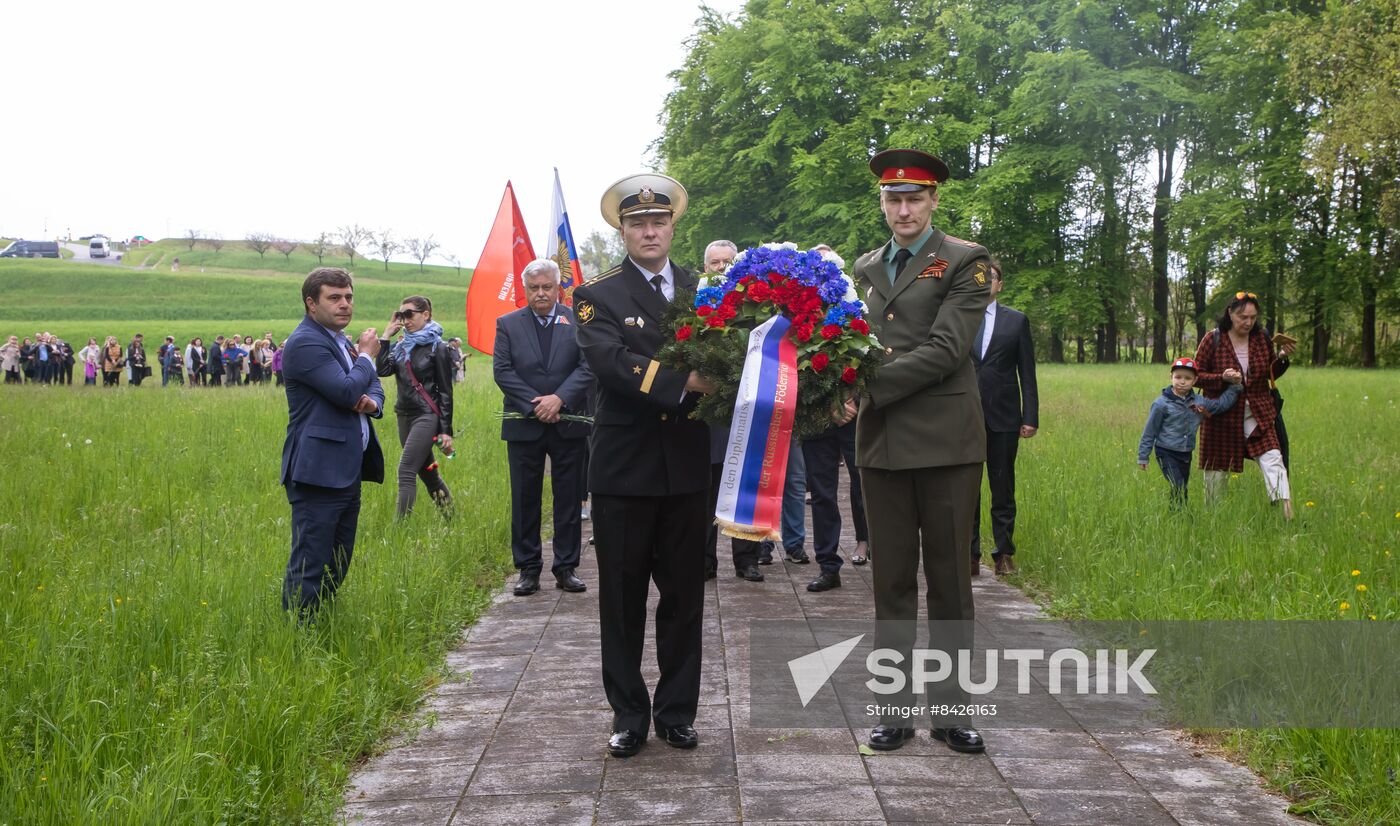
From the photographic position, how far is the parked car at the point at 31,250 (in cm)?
11312

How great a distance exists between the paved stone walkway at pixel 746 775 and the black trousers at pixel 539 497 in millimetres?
2430

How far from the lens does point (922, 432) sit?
4.81 meters

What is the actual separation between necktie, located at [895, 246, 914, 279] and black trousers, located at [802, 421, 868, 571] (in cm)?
318

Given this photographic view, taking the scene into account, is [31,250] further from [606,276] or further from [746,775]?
[746,775]

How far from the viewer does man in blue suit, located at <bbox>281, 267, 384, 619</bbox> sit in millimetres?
5824

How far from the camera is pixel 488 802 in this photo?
414cm

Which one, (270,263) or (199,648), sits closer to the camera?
(199,648)

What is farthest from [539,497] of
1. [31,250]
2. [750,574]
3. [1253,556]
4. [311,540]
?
[31,250]

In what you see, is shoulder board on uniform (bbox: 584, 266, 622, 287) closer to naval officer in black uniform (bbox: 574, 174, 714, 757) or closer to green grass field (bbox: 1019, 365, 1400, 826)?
naval officer in black uniform (bbox: 574, 174, 714, 757)

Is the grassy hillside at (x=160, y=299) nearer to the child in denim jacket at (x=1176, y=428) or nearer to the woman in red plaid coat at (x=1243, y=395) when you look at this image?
the child in denim jacket at (x=1176, y=428)

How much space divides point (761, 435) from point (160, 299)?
3461 inches

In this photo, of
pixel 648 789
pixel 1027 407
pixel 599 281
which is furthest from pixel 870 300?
pixel 1027 407

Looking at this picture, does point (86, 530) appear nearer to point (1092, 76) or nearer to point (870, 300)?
point (870, 300)

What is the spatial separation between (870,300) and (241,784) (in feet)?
9.93
